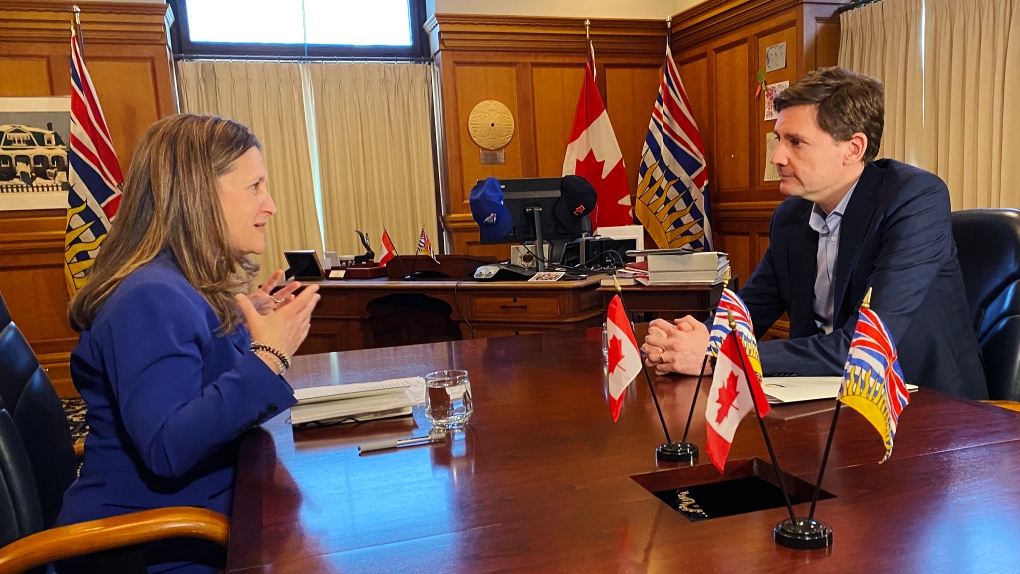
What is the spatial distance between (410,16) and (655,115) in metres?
2.03

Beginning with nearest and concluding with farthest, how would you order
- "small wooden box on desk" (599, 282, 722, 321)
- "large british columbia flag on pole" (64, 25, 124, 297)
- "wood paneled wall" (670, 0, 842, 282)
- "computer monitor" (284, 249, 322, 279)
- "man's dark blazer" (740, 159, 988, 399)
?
"man's dark blazer" (740, 159, 988, 399) < "small wooden box on desk" (599, 282, 722, 321) < "computer monitor" (284, 249, 322, 279) < "large british columbia flag on pole" (64, 25, 124, 297) < "wood paneled wall" (670, 0, 842, 282)

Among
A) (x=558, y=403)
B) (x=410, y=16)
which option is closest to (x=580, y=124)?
(x=410, y=16)

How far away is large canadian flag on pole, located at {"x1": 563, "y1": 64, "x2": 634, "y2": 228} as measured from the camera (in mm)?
5680

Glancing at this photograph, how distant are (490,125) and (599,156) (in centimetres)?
85

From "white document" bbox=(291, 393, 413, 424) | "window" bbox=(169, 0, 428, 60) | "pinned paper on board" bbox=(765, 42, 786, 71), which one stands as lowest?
"white document" bbox=(291, 393, 413, 424)

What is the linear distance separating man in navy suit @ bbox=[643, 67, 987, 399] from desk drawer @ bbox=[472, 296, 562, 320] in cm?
126

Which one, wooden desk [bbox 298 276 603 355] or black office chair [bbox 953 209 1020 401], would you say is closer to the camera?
black office chair [bbox 953 209 1020 401]

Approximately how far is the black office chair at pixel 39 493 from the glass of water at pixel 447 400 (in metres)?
0.38

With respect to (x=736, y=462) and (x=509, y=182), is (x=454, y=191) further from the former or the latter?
(x=736, y=462)

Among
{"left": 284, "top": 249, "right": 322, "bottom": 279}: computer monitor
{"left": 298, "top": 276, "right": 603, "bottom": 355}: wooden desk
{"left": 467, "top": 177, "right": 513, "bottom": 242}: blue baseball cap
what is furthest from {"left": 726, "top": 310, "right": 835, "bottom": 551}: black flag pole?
{"left": 284, "top": 249, "right": 322, "bottom": 279}: computer monitor

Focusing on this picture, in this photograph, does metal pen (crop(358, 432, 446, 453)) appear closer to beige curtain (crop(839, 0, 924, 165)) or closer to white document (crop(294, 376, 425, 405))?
white document (crop(294, 376, 425, 405))

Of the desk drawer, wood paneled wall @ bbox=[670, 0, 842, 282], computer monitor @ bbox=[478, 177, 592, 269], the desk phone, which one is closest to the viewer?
the desk drawer

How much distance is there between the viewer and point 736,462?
1102 mm

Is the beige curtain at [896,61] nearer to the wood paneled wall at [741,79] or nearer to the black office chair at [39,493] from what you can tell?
the wood paneled wall at [741,79]
